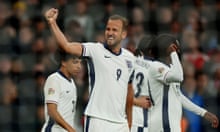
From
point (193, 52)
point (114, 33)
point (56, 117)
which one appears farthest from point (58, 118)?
point (193, 52)

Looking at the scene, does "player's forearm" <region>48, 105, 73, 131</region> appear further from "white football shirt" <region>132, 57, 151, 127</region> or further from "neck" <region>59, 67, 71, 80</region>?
"white football shirt" <region>132, 57, 151, 127</region>

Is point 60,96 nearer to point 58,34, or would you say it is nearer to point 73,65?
point 73,65

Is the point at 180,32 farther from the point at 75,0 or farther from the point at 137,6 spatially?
the point at 75,0

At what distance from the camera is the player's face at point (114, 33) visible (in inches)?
246

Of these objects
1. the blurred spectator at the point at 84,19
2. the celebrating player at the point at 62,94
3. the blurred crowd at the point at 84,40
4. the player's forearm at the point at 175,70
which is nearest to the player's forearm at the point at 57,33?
the celebrating player at the point at 62,94

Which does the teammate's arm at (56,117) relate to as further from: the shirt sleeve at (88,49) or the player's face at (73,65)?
the shirt sleeve at (88,49)

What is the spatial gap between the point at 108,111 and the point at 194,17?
430cm

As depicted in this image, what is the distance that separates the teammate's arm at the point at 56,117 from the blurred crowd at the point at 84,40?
2.10m

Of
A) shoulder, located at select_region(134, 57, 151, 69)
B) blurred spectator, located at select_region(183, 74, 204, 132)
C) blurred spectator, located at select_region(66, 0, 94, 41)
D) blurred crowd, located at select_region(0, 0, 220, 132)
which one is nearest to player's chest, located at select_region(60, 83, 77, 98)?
shoulder, located at select_region(134, 57, 151, 69)

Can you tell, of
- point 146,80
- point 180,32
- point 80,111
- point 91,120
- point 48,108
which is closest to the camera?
point 91,120

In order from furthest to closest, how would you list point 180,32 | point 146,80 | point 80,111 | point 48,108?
point 180,32
point 80,111
point 146,80
point 48,108

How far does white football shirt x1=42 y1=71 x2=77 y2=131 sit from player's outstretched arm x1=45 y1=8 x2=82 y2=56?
2.38ft

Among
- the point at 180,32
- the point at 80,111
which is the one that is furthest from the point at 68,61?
the point at 180,32

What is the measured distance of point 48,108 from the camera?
6602 millimetres
